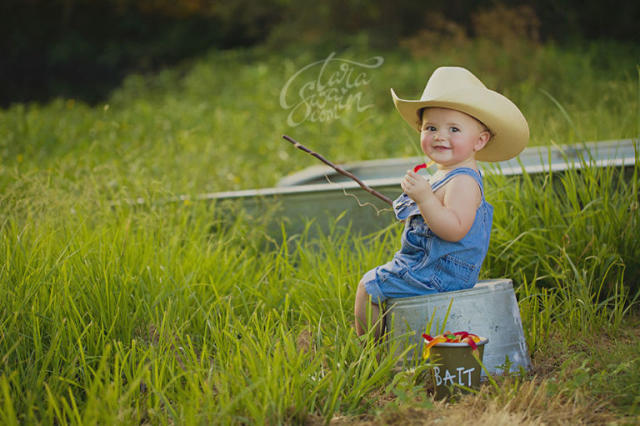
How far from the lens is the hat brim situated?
2092 millimetres

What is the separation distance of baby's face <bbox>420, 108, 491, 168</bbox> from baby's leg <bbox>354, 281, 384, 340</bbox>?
0.49 meters

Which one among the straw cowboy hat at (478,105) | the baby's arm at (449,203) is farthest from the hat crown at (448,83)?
the baby's arm at (449,203)

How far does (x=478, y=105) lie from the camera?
2092mm

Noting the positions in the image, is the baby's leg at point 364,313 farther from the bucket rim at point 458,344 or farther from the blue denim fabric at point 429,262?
the bucket rim at point 458,344

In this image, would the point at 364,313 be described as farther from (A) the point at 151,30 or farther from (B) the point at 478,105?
(A) the point at 151,30

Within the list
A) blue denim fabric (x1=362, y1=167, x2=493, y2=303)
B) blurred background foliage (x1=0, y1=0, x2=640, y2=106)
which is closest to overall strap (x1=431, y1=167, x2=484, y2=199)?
blue denim fabric (x1=362, y1=167, x2=493, y2=303)

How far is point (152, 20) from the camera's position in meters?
20.7

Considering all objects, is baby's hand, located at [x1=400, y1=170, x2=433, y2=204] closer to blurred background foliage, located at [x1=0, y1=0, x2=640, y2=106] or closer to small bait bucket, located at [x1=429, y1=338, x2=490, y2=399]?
small bait bucket, located at [x1=429, y1=338, x2=490, y2=399]

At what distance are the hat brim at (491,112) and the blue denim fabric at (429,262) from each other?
175mm

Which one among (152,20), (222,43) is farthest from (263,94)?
(152,20)

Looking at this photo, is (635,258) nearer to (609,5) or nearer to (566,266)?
(566,266)

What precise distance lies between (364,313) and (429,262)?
0.93ft

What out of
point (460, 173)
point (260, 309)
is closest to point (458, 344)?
point (460, 173)

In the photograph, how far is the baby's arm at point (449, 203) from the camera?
1.99m
